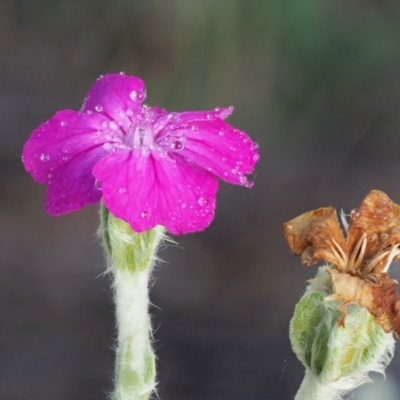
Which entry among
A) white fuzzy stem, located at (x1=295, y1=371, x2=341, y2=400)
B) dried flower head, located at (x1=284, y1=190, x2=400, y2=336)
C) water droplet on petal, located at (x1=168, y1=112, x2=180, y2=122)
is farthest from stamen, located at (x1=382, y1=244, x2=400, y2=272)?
water droplet on petal, located at (x1=168, y1=112, x2=180, y2=122)

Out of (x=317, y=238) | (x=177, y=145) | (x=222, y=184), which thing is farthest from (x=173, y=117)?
(x=222, y=184)

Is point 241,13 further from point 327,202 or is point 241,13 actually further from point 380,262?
point 380,262

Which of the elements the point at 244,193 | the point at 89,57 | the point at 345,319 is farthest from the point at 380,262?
the point at 89,57

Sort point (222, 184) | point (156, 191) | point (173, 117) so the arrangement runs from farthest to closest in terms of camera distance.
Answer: point (222, 184)
point (173, 117)
point (156, 191)

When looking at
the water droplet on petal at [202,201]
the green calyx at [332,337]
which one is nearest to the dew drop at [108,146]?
the water droplet on petal at [202,201]

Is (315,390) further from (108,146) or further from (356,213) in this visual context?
(108,146)

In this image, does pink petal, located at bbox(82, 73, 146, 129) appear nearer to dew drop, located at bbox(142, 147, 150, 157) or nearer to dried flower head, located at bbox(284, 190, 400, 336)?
dew drop, located at bbox(142, 147, 150, 157)
